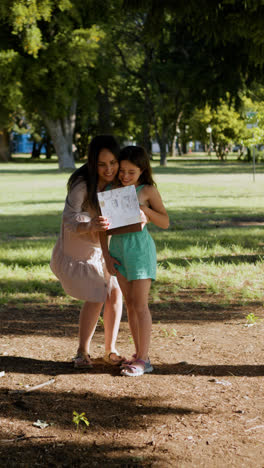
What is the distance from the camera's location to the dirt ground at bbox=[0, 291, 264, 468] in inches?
118

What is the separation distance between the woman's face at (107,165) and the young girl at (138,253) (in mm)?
43

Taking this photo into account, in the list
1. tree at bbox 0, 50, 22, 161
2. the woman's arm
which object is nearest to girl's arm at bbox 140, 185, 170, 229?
the woman's arm

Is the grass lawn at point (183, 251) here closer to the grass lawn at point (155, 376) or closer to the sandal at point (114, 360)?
the grass lawn at point (155, 376)

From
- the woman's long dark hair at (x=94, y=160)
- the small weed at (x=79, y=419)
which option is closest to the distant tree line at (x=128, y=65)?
the woman's long dark hair at (x=94, y=160)

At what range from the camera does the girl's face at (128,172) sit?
392 cm

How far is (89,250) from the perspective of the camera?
4207 millimetres

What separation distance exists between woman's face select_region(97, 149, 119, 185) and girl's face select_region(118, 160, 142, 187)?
5 centimetres

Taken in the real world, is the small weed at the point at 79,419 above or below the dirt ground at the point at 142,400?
above

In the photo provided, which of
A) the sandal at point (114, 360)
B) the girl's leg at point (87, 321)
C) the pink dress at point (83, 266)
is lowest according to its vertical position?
the sandal at point (114, 360)

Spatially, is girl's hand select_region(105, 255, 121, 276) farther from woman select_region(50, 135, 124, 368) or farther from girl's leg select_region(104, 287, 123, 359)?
girl's leg select_region(104, 287, 123, 359)

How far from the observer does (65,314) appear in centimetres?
605

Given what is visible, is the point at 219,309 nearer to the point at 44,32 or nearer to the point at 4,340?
the point at 4,340

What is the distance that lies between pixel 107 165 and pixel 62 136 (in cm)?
3617

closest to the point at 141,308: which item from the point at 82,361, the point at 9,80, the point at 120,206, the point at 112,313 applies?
the point at 112,313
